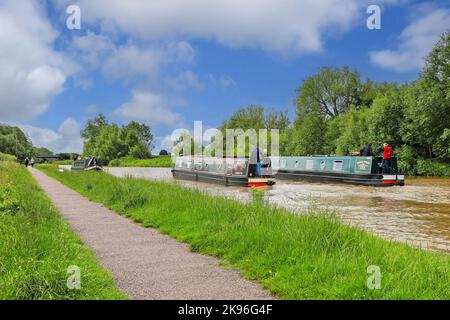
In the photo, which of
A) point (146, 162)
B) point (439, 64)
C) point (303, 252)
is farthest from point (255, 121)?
point (303, 252)

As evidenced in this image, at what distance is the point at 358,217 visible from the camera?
1180cm

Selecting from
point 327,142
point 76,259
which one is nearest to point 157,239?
point 76,259

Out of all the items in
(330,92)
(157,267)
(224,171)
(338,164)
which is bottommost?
(157,267)

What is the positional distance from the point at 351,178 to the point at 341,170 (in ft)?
4.97

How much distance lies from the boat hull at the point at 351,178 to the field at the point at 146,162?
124ft

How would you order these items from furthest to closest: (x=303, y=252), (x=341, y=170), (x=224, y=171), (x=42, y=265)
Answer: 1. (x=224, y=171)
2. (x=341, y=170)
3. (x=303, y=252)
4. (x=42, y=265)

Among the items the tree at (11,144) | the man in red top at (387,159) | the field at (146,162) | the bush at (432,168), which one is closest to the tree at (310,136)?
the bush at (432,168)

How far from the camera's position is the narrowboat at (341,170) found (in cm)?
2255

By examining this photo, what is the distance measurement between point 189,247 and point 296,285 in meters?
2.46

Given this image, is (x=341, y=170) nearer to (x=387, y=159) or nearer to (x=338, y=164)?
(x=338, y=164)

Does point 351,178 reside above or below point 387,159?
below

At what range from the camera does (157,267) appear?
5.48 meters

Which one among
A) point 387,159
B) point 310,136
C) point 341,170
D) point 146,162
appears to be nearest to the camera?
point 387,159
